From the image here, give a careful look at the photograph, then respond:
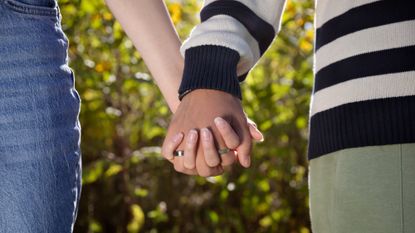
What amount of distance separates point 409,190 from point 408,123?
11cm

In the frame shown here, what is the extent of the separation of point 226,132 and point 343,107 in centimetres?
22

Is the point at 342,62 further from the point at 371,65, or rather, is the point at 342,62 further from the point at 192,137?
the point at 192,137

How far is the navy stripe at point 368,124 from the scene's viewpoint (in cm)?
125

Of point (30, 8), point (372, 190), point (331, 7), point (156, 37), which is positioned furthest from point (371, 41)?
point (30, 8)

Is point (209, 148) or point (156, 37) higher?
point (156, 37)

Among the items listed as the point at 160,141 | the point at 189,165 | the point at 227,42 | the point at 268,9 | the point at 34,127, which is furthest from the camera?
the point at 160,141

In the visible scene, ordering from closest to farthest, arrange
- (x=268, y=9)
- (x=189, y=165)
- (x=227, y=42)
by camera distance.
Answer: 1. (x=189, y=165)
2. (x=227, y=42)
3. (x=268, y=9)

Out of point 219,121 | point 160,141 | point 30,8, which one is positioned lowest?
point 160,141

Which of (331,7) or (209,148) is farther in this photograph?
(331,7)

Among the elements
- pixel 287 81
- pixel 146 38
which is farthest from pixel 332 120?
pixel 287 81

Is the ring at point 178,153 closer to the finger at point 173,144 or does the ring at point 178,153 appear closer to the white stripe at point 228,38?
the finger at point 173,144

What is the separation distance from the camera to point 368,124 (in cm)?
129

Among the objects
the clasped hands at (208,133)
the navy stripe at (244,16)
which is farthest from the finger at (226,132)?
the navy stripe at (244,16)

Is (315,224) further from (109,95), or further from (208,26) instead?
(109,95)
